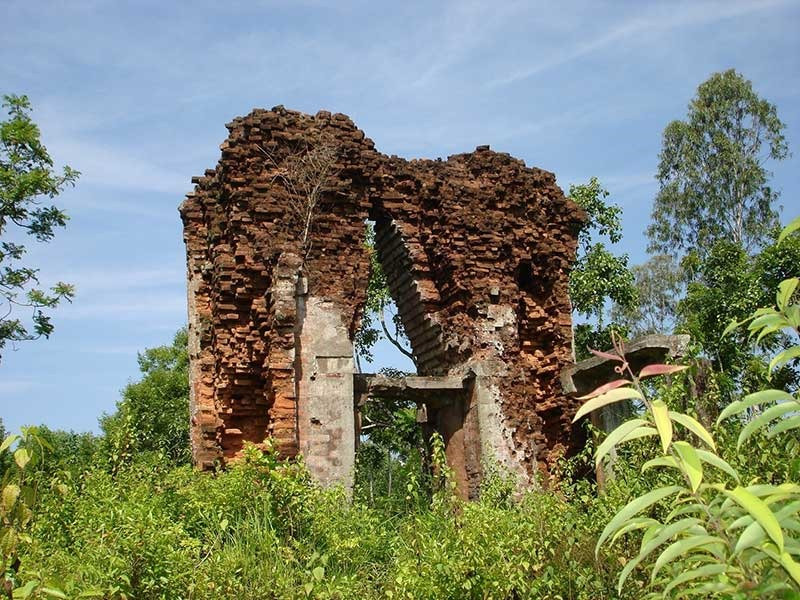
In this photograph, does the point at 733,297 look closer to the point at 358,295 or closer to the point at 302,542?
the point at 358,295

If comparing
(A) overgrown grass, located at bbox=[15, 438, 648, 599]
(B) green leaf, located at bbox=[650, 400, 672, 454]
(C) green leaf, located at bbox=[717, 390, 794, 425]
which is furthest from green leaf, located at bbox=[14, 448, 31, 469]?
(A) overgrown grass, located at bbox=[15, 438, 648, 599]

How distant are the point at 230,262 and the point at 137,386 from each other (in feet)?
65.1

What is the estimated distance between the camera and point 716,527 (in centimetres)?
158

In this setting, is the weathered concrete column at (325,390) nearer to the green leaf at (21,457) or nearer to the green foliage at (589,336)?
the green leaf at (21,457)

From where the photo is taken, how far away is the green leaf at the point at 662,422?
1442 millimetres

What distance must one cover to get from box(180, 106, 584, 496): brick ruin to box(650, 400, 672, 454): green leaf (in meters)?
7.88

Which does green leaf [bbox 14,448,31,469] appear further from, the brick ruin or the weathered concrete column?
the weathered concrete column

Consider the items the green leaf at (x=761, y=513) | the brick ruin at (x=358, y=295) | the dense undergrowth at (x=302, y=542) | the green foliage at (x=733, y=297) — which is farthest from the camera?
the green foliage at (x=733, y=297)

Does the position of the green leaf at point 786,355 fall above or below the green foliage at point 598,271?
below

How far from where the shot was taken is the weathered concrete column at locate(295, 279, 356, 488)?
9.44 meters

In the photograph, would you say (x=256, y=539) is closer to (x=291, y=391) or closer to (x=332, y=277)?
(x=291, y=391)

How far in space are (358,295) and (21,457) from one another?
25.5 feet

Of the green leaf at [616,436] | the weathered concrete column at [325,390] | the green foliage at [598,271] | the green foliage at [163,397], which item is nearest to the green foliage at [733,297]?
the green foliage at [598,271]

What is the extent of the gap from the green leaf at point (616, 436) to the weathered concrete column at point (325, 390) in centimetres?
788
